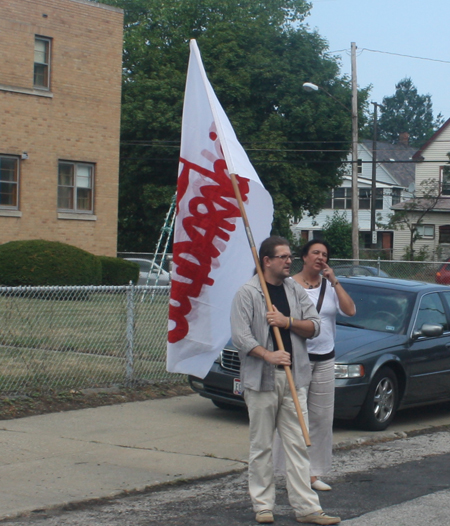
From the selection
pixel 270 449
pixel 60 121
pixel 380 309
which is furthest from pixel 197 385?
pixel 60 121

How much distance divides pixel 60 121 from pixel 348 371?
57.2ft

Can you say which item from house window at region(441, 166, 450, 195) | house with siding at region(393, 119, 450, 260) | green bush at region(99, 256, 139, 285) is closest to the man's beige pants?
green bush at region(99, 256, 139, 285)

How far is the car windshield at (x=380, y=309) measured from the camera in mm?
8898

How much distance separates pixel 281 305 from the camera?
514 centimetres

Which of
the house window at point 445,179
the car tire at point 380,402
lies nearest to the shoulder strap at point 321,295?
the car tire at point 380,402

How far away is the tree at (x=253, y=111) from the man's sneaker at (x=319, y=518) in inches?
1162

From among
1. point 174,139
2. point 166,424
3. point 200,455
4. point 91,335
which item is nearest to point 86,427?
point 166,424

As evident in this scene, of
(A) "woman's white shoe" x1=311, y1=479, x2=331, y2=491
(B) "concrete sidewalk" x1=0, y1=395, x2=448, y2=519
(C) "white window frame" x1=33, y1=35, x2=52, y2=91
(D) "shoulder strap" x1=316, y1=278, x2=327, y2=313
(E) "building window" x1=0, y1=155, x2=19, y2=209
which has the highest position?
(C) "white window frame" x1=33, y1=35, x2=52, y2=91

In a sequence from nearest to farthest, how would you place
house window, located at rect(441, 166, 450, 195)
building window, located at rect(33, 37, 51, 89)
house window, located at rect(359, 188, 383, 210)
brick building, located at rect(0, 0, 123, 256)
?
brick building, located at rect(0, 0, 123, 256)
building window, located at rect(33, 37, 51, 89)
house window, located at rect(441, 166, 450, 195)
house window, located at rect(359, 188, 383, 210)

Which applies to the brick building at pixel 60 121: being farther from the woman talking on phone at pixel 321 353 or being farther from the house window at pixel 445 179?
the house window at pixel 445 179

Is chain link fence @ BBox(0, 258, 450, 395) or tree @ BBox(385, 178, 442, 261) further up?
tree @ BBox(385, 178, 442, 261)

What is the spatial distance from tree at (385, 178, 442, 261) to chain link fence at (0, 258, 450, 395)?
35.2m

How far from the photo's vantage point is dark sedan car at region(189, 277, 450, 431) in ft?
26.4

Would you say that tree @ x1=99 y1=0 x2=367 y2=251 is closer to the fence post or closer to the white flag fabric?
the fence post
